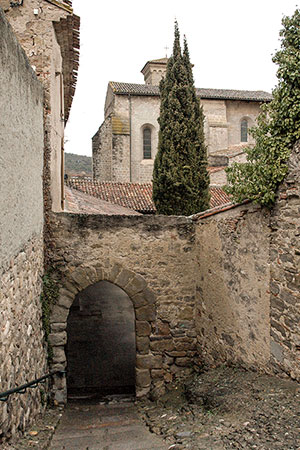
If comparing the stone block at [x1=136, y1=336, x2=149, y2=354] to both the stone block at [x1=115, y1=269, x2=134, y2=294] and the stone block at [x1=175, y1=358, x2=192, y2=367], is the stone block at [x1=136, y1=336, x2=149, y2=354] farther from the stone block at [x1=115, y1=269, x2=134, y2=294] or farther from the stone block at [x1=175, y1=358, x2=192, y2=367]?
the stone block at [x1=115, y1=269, x2=134, y2=294]

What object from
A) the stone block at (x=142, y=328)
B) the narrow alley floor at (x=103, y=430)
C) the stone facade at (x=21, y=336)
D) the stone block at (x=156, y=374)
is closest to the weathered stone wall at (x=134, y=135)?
the stone block at (x=142, y=328)

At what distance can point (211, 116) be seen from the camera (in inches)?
1128

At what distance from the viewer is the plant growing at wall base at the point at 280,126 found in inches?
203

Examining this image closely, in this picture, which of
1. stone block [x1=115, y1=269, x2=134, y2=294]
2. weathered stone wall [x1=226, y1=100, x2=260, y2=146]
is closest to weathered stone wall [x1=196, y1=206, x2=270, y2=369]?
stone block [x1=115, y1=269, x2=134, y2=294]

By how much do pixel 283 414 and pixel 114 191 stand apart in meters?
15.4

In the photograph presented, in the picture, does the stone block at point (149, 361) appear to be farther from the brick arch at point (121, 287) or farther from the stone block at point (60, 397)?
the stone block at point (60, 397)

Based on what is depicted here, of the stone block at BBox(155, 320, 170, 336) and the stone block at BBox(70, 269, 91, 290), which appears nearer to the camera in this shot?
the stone block at BBox(70, 269, 91, 290)

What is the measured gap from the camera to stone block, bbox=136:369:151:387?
323 inches

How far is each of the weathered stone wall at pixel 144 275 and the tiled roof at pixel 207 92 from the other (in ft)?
68.3

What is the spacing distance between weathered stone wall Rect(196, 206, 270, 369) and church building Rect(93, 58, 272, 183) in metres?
19.5

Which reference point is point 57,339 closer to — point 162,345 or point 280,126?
point 162,345

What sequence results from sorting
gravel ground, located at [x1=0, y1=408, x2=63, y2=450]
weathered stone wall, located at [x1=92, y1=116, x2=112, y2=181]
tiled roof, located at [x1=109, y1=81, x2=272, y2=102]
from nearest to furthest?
gravel ground, located at [x1=0, y1=408, x2=63, y2=450] → tiled roof, located at [x1=109, y1=81, x2=272, y2=102] → weathered stone wall, located at [x1=92, y1=116, x2=112, y2=181]

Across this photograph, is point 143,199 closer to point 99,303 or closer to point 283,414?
point 99,303

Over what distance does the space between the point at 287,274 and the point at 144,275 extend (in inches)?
139
